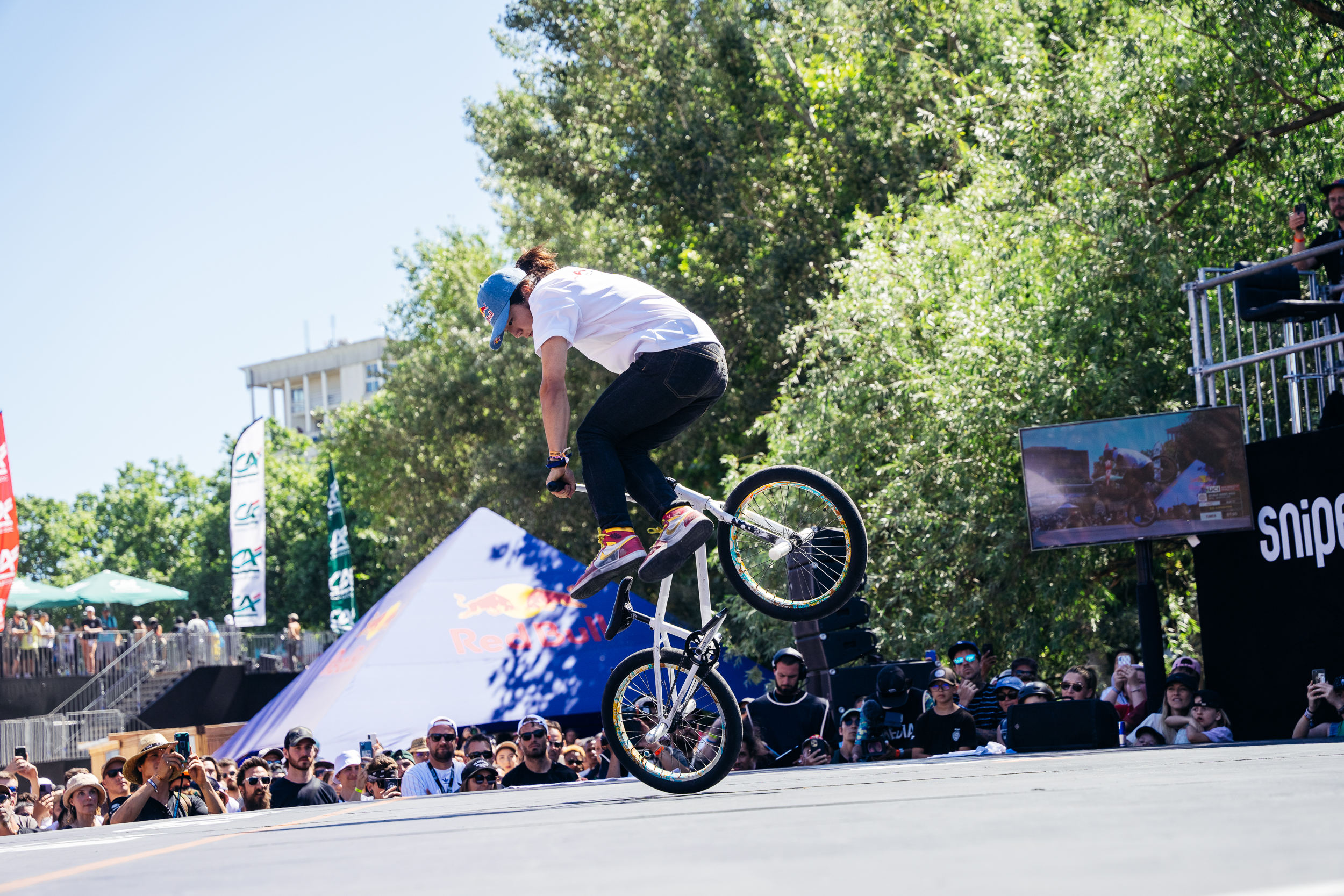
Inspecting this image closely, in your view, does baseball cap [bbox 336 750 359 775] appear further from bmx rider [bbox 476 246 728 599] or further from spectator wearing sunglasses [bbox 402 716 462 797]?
bmx rider [bbox 476 246 728 599]

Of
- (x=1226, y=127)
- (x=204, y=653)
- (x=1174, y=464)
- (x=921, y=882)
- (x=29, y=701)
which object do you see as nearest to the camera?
(x=921, y=882)

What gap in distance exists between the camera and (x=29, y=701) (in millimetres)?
27703

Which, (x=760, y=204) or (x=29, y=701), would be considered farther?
(x=29, y=701)

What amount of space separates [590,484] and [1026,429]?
215 inches

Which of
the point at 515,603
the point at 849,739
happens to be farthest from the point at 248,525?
the point at 849,739

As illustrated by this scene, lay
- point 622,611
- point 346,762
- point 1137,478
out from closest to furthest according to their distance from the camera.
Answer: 1. point 622,611
2. point 1137,478
3. point 346,762

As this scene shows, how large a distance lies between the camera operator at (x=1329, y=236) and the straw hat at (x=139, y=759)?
776cm

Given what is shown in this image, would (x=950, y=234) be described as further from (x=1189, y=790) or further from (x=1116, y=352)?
(x=1189, y=790)

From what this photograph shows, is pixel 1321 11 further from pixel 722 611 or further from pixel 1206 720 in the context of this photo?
pixel 722 611

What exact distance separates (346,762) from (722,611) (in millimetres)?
5936

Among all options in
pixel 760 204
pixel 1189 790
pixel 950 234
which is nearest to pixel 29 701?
pixel 760 204

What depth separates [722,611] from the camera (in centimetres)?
513

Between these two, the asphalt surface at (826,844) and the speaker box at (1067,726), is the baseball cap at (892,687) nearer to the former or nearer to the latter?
the speaker box at (1067,726)

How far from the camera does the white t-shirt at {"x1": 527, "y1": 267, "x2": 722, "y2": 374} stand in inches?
196
